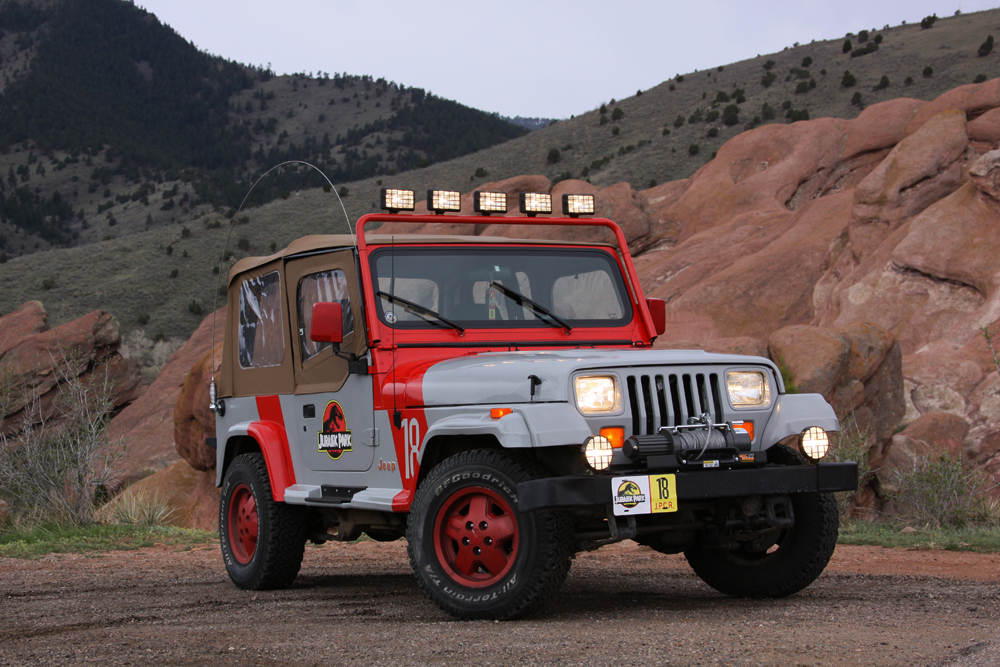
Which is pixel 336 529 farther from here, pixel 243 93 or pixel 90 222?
pixel 243 93

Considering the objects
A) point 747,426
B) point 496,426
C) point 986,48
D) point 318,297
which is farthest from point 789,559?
point 986,48

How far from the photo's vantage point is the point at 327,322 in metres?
5.97

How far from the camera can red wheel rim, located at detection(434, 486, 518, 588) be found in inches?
202

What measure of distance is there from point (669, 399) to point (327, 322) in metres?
2.06

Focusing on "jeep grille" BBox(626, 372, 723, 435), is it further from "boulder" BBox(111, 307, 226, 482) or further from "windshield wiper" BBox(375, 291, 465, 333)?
"boulder" BBox(111, 307, 226, 482)

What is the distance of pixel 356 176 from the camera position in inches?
3511

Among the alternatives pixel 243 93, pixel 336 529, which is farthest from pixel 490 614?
pixel 243 93

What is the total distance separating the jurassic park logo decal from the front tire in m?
2.27

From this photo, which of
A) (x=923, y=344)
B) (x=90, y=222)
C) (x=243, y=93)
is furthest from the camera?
(x=243, y=93)

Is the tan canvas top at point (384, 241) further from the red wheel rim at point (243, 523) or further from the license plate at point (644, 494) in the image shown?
the license plate at point (644, 494)

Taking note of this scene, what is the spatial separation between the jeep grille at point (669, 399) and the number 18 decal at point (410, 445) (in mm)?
1278

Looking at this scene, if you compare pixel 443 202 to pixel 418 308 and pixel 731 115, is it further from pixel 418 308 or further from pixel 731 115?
pixel 731 115

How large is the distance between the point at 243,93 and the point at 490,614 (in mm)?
123201

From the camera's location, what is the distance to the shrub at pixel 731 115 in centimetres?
5619
